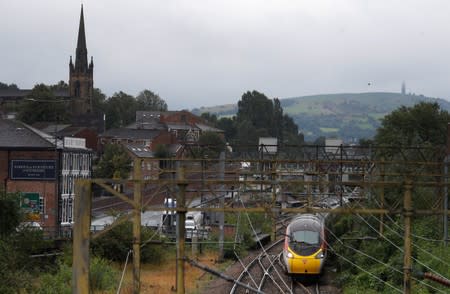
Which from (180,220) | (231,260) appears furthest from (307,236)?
(180,220)

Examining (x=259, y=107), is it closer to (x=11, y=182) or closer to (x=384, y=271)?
(x=11, y=182)

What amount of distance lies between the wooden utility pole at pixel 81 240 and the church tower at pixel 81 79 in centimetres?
11914

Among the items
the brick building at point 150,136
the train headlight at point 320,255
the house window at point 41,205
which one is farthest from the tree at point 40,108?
the train headlight at point 320,255

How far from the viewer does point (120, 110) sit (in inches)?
5827

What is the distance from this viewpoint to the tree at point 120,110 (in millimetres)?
140625

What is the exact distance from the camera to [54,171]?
51656mm

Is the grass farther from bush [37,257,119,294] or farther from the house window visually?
the house window

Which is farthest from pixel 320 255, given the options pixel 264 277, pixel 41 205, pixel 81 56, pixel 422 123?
pixel 81 56

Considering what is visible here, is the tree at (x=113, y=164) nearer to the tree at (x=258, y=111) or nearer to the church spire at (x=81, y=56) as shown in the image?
the church spire at (x=81, y=56)

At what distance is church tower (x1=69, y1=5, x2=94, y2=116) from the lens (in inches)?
5172

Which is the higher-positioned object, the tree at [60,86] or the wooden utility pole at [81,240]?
the tree at [60,86]

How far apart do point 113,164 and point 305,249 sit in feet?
142

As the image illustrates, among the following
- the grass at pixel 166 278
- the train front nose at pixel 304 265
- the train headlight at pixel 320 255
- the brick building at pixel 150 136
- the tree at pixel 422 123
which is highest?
the tree at pixel 422 123

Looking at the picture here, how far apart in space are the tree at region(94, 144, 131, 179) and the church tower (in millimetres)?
56393
